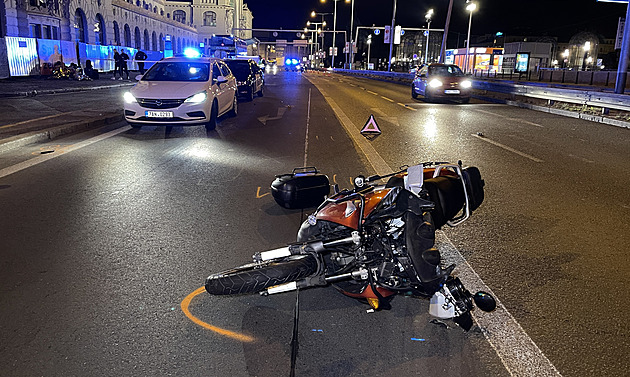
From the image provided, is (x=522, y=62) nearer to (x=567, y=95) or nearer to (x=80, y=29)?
(x=567, y=95)

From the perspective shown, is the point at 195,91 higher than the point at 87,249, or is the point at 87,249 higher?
the point at 195,91

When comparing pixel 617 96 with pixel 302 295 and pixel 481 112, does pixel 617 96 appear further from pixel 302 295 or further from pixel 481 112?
pixel 302 295

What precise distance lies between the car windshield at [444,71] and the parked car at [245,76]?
8426 millimetres

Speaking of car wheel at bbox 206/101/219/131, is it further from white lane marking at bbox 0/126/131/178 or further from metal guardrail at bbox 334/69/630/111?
metal guardrail at bbox 334/69/630/111

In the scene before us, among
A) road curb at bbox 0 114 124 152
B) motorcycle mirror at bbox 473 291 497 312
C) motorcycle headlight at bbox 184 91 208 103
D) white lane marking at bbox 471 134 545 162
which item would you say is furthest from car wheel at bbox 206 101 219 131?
motorcycle mirror at bbox 473 291 497 312

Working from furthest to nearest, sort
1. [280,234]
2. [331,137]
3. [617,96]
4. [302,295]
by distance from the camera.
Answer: [617,96] < [331,137] < [280,234] < [302,295]

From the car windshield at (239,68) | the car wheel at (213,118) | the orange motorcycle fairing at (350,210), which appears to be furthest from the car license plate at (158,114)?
the car windshield at (239,68)

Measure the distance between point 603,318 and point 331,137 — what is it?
9.03m

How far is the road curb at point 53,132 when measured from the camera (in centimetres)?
1012

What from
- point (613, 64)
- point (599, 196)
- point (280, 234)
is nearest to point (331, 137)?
point (599, 196)

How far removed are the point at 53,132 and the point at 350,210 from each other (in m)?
10.1

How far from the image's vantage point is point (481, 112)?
1969cm

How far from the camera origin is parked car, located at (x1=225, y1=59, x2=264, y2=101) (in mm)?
22000

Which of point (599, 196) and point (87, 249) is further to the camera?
point (599, 196)
